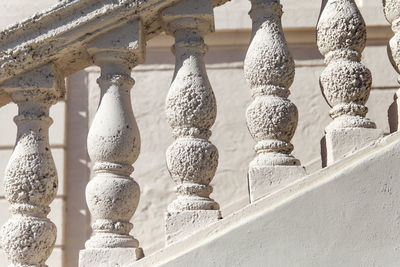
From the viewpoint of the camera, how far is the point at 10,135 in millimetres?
4016

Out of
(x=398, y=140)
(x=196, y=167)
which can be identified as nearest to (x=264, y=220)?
(x=196, y=167)

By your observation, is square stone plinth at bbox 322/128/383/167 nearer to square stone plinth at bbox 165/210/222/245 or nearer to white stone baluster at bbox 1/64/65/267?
square stone plinth at bbox 165/210/222/245

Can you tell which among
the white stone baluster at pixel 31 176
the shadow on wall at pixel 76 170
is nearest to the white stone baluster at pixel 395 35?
the white stone baluster at pixel 31 176

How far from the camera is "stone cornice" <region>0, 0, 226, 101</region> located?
1.98 m

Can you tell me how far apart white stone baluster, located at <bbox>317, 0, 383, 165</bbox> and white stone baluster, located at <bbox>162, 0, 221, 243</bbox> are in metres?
0.33

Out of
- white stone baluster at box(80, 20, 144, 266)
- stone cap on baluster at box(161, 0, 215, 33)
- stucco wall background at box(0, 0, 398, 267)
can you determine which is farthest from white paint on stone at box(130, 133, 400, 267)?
stucco wall background at box(0, 0, 398, 267)

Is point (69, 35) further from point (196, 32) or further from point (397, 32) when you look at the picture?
point (397, 32)

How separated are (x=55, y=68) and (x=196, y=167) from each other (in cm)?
54

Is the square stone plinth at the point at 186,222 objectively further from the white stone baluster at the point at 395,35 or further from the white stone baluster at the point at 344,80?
the white stone baluster at the point at 395,35

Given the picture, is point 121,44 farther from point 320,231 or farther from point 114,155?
point 320,231

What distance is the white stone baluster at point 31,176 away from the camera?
6.13 ft

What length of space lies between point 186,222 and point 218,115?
2317 millimetres

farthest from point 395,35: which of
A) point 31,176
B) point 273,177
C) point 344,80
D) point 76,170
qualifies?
point 76,170

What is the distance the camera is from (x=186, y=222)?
6.00ft
